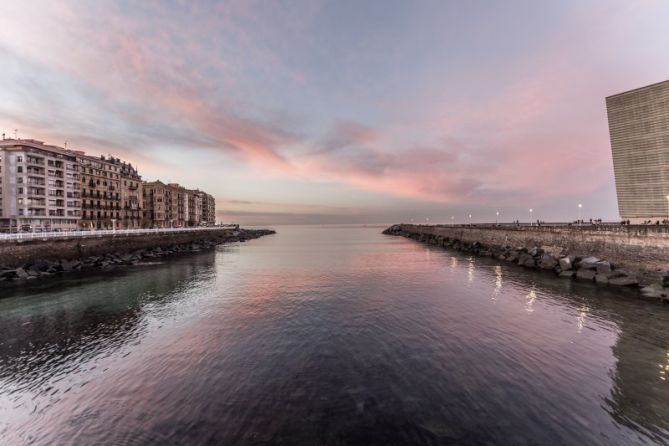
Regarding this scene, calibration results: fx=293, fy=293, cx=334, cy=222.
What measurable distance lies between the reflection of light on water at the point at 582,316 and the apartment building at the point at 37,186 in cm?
9325

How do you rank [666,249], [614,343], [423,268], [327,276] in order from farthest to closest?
[423,268], [327,276], [666,249], [614,343]

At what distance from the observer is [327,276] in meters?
38.8

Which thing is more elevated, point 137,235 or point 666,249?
point 137,235

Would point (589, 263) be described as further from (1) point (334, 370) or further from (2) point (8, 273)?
(2) point (8, 273)

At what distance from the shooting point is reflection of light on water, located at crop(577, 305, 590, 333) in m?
18.5

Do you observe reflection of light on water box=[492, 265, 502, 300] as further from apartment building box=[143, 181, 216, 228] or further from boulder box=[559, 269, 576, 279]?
apartment building box=[143, 181, 216, 228]

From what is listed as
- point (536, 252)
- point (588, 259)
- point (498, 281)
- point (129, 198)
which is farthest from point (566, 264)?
point (129, 198)

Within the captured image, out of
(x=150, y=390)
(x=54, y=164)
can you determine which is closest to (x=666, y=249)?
(x=150, y=390)

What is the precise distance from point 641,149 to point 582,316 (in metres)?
90.2

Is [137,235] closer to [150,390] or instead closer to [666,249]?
[150,390]

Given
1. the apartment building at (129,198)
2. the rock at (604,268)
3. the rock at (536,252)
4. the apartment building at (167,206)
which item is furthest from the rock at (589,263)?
the apartment building at (167,206)

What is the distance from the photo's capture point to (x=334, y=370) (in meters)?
13.1

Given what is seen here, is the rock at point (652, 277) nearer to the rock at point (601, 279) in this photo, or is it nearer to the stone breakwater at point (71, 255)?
the rock at point (601, 279)

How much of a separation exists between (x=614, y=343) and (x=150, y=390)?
22.8 metres
